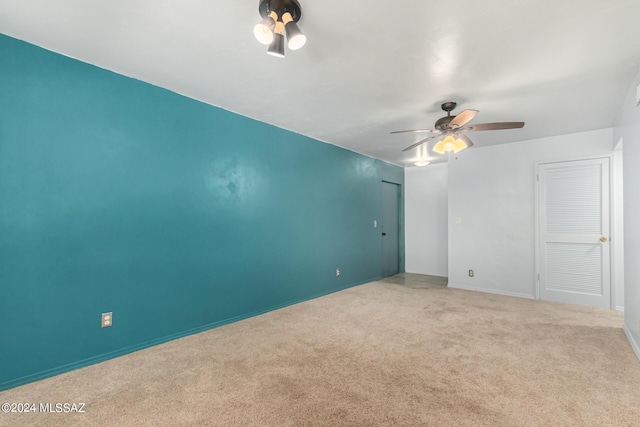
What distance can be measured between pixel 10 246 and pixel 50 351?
84 centimetres

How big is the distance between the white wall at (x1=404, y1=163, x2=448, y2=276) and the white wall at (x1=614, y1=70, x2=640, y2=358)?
3382mm

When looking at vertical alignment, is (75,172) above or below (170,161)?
below

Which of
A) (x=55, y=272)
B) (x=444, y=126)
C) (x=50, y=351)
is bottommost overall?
(x=50, y=351)

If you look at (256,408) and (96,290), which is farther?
(96,290)

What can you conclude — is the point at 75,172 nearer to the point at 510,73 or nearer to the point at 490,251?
the point at 510,73

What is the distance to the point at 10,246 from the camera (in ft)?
7.02

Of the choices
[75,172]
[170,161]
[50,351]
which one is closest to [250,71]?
[170,161]

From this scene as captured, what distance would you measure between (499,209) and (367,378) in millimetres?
4041

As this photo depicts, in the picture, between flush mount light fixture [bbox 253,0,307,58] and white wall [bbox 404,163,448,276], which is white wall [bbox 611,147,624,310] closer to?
white wall [bbox 404,163,448,276]

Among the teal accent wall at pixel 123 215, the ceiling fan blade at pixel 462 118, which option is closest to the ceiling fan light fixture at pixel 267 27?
the teal accent wall at pixel 123 215

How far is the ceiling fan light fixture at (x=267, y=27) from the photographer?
5.34 ft

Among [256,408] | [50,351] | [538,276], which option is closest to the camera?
[256,408]

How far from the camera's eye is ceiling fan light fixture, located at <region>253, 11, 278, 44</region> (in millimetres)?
1629

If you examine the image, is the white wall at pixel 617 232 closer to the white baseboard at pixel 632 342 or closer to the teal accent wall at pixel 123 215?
the white baseboard at pixel 632 342
